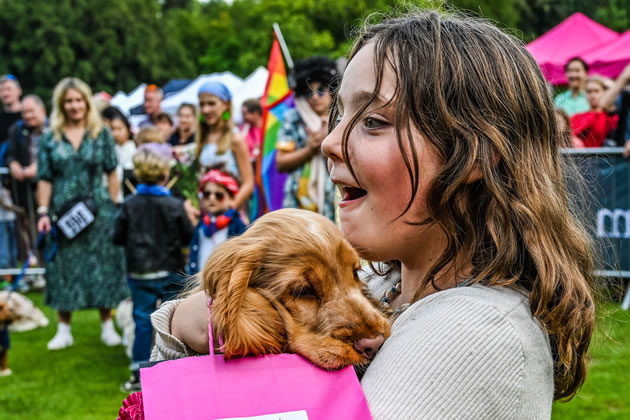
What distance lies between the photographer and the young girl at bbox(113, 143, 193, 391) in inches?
279

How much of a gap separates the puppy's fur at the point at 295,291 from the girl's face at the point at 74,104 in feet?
22.7

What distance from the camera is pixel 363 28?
7.20 feet

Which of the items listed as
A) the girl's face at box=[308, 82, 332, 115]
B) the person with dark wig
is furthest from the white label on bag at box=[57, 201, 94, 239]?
the girl's face at box=[308, 82, 332, 115]

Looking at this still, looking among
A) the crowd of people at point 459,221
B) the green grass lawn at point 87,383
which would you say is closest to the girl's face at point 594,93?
the green grass lawn at point 87,383

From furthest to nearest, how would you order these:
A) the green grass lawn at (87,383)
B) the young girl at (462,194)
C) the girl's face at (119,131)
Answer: the girl's face at (119,131) < the green grass lawn at (87,383) < the young girl at (462,194)

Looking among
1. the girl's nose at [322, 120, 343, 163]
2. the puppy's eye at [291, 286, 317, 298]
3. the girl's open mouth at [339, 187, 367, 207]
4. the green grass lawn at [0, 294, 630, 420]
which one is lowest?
the green grass lawn at [0, 294, 630, 420]

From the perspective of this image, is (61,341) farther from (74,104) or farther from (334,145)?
(334,145)

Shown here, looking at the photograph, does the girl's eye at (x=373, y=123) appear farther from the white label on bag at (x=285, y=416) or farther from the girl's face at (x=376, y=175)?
the white label on bag at (x=285, y=416)

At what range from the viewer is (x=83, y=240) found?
878cm

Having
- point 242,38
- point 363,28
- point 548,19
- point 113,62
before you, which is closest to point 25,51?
point 113,62

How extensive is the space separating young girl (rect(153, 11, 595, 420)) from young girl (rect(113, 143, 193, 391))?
5.18 m

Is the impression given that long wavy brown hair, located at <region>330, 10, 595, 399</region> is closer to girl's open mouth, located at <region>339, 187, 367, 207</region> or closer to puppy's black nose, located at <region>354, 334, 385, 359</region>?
girl's open mouth, located at <region>339, 187, 367, 207</region>

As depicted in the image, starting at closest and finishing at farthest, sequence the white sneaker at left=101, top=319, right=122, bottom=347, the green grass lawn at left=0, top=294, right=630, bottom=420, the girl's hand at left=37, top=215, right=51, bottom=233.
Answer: the green grass lawn at left=0, top=294, right=630, bottom=420 < the girl's hand at left=37, top=215, right=51, bottom=233 < the white sneaker at left=101, top=319, right=122, bottom=347

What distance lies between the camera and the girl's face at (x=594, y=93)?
34.1 feet
